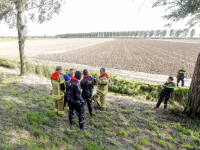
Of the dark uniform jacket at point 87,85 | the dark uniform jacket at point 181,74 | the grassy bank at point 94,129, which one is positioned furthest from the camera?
the dark uniform jacket at point 181,74

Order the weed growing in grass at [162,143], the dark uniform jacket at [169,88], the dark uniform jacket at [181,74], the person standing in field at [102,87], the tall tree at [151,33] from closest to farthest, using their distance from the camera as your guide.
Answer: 1. the weed growing in grass at [162,143]
2. the person standing in field at [102,87]
3. the dark uniform jacket at [169,88]
4. the dark uniform jacket at [181,74]
5. the tall tree at [151,33]

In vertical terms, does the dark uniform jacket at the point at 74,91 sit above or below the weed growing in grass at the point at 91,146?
above

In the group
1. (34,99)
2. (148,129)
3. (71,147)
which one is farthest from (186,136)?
(34,99)

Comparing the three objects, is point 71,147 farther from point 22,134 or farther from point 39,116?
point 39,116

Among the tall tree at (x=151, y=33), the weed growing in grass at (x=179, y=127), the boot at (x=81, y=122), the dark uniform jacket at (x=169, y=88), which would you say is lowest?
the weed growing in grass at (x=179, y=127)

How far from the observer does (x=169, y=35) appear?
152750 mm

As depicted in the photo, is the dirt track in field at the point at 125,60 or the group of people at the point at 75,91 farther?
the dirt track in field at the point at 125,60

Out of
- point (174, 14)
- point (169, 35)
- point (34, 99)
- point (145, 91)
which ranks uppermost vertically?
point (169, 35)

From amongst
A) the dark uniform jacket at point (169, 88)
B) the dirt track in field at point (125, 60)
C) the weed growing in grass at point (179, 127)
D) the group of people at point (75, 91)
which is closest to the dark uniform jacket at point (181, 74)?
the dirt track in field at point (125, 60)

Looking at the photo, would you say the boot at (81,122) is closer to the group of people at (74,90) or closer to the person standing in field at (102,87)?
the group of people at (74,90)

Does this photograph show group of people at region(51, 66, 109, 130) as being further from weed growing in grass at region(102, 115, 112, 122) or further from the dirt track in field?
the dirt track in field

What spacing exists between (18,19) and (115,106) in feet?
29.7

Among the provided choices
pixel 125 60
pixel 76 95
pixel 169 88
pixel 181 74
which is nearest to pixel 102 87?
pixel 76 95

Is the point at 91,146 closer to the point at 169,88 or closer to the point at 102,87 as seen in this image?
the point at 102,87
